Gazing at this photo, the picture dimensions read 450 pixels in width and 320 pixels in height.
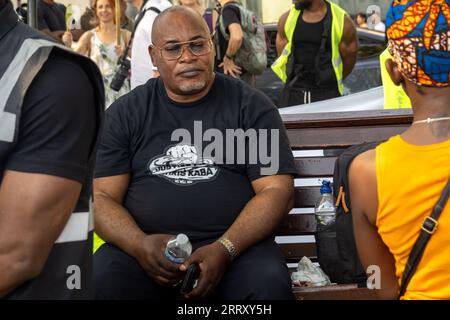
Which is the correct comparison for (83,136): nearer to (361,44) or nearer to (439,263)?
(439,263)

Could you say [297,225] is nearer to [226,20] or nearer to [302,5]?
[302,5]

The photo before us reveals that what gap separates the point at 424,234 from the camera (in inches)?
96.3

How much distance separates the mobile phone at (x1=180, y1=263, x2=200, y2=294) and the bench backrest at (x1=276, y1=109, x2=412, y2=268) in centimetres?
77

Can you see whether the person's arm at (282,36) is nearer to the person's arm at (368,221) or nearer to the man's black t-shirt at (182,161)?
the man's black t-shirt at (182,161)

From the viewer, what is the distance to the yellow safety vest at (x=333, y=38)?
7.50 m

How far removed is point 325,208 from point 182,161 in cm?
73

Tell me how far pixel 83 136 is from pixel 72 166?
85 millimetres

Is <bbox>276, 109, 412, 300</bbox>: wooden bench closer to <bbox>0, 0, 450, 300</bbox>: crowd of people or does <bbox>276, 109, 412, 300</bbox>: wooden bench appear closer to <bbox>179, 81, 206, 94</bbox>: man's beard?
<bbox>0, 0, 450, 300</bbox>: crowd of people

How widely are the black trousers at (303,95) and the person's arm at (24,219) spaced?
5.38 meters

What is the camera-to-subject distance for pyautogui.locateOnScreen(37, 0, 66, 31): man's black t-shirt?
34.8 feet

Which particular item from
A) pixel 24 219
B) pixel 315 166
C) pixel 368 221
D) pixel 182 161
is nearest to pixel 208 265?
pixel 182 161

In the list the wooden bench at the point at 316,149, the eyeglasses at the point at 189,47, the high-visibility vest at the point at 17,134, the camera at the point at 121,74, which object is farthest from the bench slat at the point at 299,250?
the camera at the point at 121,74

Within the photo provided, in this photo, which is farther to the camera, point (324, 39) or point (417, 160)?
point (324, 39)
